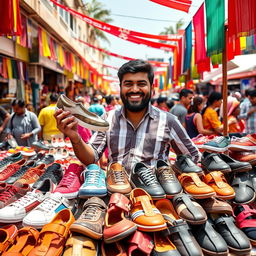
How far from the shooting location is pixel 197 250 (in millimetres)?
1312

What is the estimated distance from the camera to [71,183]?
1.73 meters

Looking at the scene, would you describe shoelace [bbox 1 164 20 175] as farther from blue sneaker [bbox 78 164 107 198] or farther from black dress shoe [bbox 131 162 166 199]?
black dress shoe [bbox 131 162 166 199]

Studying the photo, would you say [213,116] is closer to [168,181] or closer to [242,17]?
[242,17]

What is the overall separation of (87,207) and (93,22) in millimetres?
5620

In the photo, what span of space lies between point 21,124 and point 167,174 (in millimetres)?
4319

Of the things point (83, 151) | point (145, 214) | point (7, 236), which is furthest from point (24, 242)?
point (83, 151)

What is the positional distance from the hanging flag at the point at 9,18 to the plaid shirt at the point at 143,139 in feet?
7.54

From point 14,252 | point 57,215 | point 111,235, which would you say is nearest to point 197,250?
point 111,235

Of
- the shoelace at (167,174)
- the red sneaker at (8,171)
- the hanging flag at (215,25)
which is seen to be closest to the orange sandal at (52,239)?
the shoelace at (167,174)

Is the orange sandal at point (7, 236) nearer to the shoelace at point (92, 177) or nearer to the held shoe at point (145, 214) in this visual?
the shoelace at point (92, 177)

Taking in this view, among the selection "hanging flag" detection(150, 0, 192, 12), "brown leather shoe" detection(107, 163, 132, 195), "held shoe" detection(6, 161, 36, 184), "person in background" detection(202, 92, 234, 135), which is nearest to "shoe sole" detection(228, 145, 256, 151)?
"brown leather shoe" detection(107, 163, 132, 195)

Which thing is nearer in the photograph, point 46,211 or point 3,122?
point 46,211

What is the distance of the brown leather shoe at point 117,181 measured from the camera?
156cm

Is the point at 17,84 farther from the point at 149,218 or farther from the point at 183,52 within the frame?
the point at 149,218
